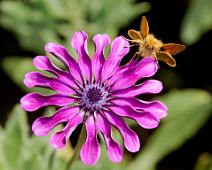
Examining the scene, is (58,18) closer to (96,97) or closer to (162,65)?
(162,65)

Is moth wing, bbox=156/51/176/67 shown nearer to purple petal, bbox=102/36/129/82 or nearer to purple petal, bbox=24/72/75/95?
purple petal, bbox=102/36/129/82

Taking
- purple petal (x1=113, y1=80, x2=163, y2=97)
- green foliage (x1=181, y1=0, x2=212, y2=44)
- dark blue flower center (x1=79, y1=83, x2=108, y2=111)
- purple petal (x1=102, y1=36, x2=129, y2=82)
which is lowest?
purple petal (x1=113, y1=80, x2=163, y2=97)

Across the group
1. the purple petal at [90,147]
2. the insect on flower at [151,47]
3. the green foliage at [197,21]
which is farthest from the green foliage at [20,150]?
the green foliage at [197,21]

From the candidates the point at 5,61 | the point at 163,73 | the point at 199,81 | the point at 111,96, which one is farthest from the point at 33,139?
the point at 199,81

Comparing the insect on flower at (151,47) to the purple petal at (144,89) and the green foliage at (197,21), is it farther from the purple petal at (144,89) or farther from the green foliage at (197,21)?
the green foliage at (197,21)

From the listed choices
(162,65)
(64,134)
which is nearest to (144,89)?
(64,134)

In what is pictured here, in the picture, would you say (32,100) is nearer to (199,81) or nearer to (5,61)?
(5,61)

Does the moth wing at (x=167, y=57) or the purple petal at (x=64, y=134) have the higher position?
the moth wing at (x=167, y=57)

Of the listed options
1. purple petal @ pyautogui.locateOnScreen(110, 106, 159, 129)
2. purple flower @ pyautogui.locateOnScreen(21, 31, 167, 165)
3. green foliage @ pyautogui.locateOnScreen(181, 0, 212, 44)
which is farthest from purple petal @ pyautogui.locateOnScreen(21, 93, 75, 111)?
green foliage @ pyautogui.locateOnScreen(181, 0, 212, 44)
